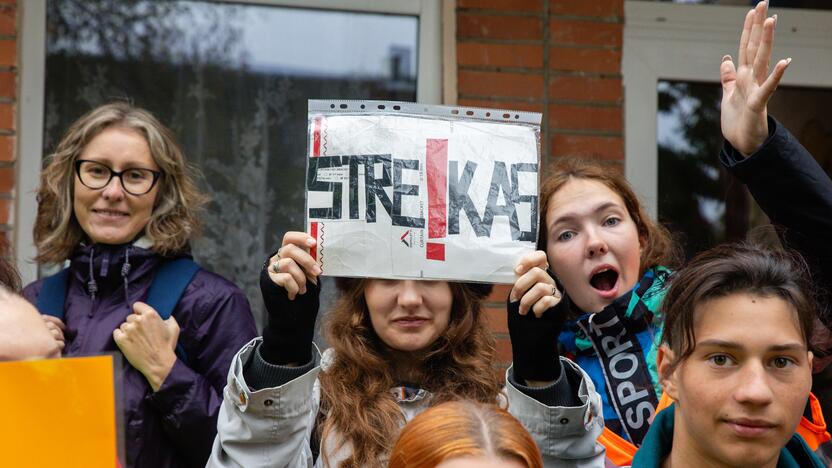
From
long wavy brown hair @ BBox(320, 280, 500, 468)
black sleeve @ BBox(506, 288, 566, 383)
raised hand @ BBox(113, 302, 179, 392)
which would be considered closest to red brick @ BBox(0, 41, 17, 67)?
raised hand @ BBox(113, 302, 179, 392)

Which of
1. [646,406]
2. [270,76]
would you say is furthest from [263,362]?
[270,76]

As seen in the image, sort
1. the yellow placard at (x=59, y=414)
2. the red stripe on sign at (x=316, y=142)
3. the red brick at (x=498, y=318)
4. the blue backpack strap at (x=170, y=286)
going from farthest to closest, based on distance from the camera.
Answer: the red brick at (x=498, y=318) → the blue backpack strap at (x=170, y=286) → the red stripe on sign at (x=316, y=142) → the yellow placard at (x=59, y=414)

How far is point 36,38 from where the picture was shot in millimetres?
4152

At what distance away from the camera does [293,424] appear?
2.43 metres

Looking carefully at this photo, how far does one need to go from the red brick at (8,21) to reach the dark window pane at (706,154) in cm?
257

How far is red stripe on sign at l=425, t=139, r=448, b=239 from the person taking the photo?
2.50m

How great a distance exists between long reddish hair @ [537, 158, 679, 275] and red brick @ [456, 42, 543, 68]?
4.00 ft

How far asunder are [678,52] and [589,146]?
62cm

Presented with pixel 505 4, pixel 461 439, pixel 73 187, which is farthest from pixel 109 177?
pixel 505 4

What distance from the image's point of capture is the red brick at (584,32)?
14.3 feet

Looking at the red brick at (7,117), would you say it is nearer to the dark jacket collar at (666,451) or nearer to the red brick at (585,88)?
the red brick at (585,88)

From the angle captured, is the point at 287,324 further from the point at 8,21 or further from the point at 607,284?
the point at 8,21

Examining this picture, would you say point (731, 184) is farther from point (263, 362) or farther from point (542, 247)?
point (263, 362)

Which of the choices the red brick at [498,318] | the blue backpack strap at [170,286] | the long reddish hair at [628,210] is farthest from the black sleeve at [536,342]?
the red brick at [498,318]
